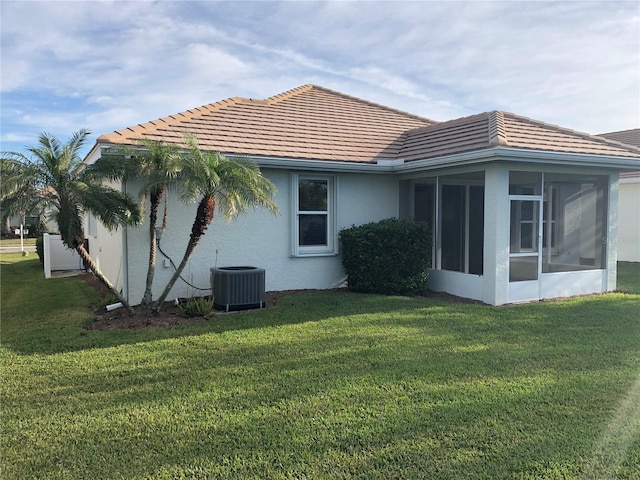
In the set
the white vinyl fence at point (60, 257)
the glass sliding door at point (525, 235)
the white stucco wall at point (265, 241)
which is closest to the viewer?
the white stucco wall at point (265, 241)

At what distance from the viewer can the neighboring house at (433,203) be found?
30.7 feet

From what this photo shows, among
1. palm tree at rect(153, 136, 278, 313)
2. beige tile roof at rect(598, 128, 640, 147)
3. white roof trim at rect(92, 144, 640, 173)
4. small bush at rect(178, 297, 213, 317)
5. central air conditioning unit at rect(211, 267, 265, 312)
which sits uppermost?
beige tile roof at rect(598, 128, 640, 147)

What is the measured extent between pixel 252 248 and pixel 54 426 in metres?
6.37

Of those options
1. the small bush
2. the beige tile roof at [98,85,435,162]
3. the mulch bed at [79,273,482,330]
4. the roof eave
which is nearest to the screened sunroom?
the roof eave

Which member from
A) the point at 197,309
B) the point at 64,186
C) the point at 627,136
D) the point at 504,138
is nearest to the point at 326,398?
the point at 197,309

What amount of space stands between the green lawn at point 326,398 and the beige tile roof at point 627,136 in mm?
15129

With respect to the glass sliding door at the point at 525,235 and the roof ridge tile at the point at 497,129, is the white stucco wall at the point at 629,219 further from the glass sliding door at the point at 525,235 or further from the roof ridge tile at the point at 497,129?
the glass sliding door at the point at 525,235

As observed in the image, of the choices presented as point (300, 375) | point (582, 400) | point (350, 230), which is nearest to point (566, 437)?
point (582, 400)

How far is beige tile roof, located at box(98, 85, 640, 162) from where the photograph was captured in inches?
390

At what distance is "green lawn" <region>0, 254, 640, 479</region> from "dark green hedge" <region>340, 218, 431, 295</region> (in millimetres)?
2116

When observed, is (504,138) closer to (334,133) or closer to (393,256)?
(393,256)

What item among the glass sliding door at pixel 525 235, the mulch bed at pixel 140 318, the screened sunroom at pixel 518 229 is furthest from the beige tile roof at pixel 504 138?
the mulch bed at pixel 140 318

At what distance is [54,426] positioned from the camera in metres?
4.08

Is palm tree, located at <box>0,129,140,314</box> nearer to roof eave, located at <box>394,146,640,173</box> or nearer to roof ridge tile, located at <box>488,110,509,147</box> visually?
roof eave, located at <box>394,146,640,173</box>
